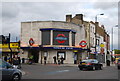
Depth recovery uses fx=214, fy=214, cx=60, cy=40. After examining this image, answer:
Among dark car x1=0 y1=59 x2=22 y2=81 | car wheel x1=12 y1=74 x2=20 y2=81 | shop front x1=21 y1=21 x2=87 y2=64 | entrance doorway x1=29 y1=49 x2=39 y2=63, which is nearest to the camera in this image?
dark car x1=0 y1=59 x2=22 y2=81

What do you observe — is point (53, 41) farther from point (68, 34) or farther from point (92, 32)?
point (92, 32)

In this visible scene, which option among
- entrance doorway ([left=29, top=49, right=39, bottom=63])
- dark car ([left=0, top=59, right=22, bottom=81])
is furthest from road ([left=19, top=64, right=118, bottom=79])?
entrance doorway ([left=29, top=49, right=39, bottom=63])

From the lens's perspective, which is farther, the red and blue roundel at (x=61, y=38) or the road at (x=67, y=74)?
the red and blue roundel at (x=61, y=38)

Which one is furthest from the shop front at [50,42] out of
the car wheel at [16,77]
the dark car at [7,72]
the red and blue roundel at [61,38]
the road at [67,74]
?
the dark car at [7,72]

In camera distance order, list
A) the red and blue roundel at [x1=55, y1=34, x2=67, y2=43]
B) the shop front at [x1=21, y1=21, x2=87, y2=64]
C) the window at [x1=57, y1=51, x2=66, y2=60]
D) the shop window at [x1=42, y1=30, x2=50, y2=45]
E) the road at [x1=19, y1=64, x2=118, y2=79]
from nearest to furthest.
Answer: the road at [x1=19, y1=64, x2=118, y2=79] → the shop front at [x1=21, y1=21, x2=87, y2=64] → the shop window at [x1=42, y1=30, x2=50, y2=45] → the red and blue roundel at [x1=55, y1=34, x2=67, y2=43] → the window at [x1=57, y1=51, x2=66, y2=60]

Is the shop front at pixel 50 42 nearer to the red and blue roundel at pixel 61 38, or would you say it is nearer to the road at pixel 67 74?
the red and blue roundel at pixel 61 38

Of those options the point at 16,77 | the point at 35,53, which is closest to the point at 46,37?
the point at 35,53

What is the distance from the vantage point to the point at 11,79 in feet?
41.8

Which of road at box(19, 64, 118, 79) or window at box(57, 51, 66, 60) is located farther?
window at box(57, 51, 66, 60)

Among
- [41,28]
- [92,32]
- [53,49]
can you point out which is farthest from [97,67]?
[92,32]

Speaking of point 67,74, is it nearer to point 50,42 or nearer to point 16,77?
point 16,77

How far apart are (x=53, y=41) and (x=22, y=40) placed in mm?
6063

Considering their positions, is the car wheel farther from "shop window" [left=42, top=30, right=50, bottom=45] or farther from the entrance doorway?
the entrance doorway

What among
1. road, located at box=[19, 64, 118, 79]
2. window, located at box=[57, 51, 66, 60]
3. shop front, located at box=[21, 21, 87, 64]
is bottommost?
road, located at box=[19, 64, 118, 79]
